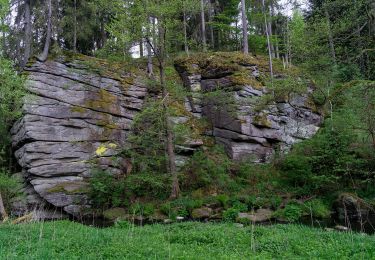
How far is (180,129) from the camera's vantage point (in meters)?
17.7

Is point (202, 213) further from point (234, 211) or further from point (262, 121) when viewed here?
point (262, 121)

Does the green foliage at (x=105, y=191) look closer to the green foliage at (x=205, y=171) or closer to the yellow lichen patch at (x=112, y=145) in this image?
the yellow lichen patch at (x=112, y=145)

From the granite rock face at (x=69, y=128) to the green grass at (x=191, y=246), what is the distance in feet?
26.8

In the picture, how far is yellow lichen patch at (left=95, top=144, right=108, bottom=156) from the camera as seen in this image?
19.4m

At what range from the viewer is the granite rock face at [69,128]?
17609mm

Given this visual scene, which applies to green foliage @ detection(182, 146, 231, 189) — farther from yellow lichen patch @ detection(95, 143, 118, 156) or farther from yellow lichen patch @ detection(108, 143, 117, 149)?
yellow lichen patch @ detection(95, 143, 118, 156)

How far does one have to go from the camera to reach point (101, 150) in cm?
1955

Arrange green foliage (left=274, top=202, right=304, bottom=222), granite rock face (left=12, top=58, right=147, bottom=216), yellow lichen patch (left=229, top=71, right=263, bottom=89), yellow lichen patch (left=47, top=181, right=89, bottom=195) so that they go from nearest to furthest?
green foliage (left=274, top=202, right=304, bottom=222) → yellow lichen patch (left=47, top=181, right=89, bottom=195) → granite rock face (left=12, top=58, right=147, bottom=216) → yellow lichen patch (left=229, top=71, right=263, bottom=89)

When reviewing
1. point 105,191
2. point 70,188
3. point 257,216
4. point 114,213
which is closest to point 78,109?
point 70,188

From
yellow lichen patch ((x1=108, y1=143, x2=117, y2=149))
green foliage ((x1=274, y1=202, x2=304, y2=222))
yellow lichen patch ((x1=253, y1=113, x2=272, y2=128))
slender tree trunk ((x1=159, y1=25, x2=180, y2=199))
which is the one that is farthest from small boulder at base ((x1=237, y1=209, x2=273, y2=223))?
yellow lichen patch ((x1=108, y1=143, x2=117, y2=149))

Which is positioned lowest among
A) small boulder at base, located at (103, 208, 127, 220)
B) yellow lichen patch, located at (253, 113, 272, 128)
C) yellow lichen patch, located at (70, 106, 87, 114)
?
small boulder at base, located at (103, 208, 127, 220)

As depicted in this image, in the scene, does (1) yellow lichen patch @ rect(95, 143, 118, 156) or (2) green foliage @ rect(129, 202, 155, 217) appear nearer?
(2) green foliage @ rect(129, 202, 155, 217)

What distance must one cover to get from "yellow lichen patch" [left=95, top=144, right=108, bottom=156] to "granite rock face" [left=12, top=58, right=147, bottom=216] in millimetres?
54

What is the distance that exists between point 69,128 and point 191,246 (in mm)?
13292
